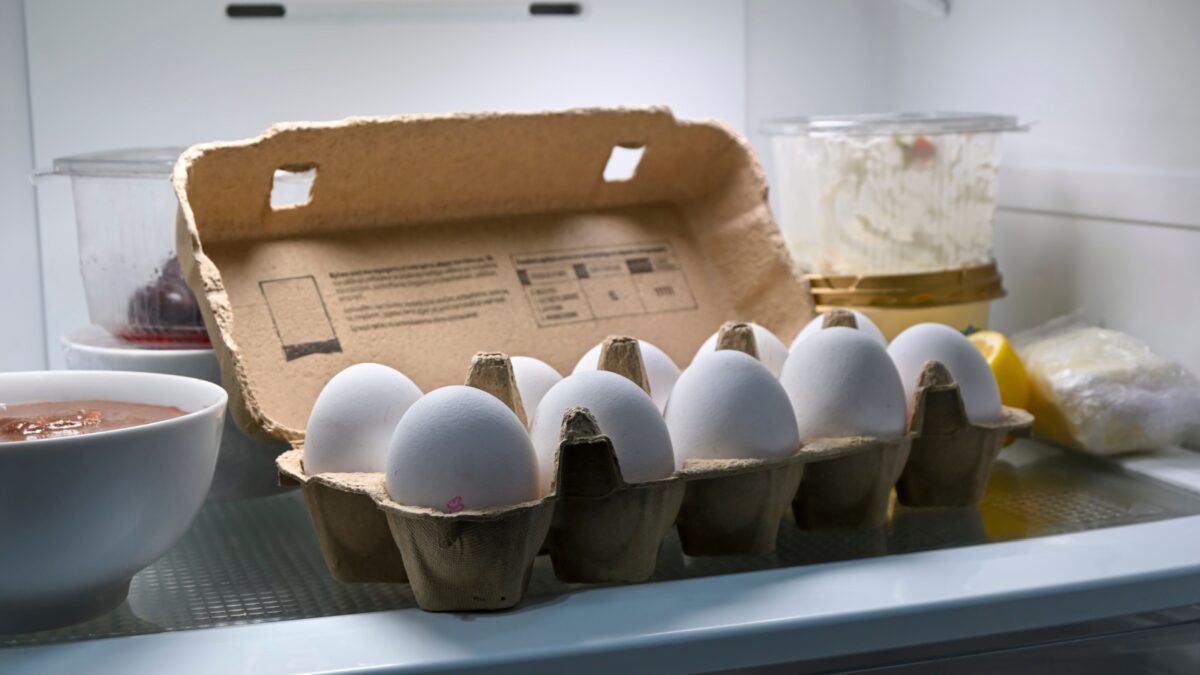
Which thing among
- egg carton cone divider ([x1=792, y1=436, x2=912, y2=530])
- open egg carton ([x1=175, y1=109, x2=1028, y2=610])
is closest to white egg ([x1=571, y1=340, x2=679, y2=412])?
open egg carton ([x1=175, y1=109, x2=1028, y2=610])

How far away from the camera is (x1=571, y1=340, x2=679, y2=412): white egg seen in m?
0.89

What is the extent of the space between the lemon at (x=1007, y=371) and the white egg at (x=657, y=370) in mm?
306

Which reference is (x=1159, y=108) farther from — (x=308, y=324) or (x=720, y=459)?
(x=308, y=324)

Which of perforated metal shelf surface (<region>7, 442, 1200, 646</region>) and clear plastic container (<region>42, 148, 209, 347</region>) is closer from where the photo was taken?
perforated metal shelf surface (<region>7, 442, 1200, 646</region>)

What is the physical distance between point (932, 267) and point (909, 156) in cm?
10

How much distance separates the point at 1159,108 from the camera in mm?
1124

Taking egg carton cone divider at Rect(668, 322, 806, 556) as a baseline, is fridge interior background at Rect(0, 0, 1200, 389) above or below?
above

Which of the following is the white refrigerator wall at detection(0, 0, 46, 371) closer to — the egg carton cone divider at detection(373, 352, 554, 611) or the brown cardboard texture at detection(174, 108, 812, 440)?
the brown cardboard texture at detection(174, 108, 812, 440)

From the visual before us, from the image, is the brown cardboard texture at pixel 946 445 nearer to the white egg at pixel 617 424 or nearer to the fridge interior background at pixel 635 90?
the white egg at pixel 617 424

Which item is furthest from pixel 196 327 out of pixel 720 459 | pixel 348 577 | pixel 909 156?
pixel 909 156

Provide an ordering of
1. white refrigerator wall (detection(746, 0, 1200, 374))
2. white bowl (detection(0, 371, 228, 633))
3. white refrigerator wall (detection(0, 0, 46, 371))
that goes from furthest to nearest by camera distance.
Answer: white refrigerator wall (detection(0, 0, 46, 371)), white refrigerator wall (detection(746, 0, 1200, 374)), white bowl (detection(0, 371, 228, 633))

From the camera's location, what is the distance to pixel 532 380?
867 mm

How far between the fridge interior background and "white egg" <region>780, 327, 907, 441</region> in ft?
1.35

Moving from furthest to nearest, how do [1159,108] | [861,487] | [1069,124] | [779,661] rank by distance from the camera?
[1069,124] < [1159,108] < [861,487] < [779,661]
